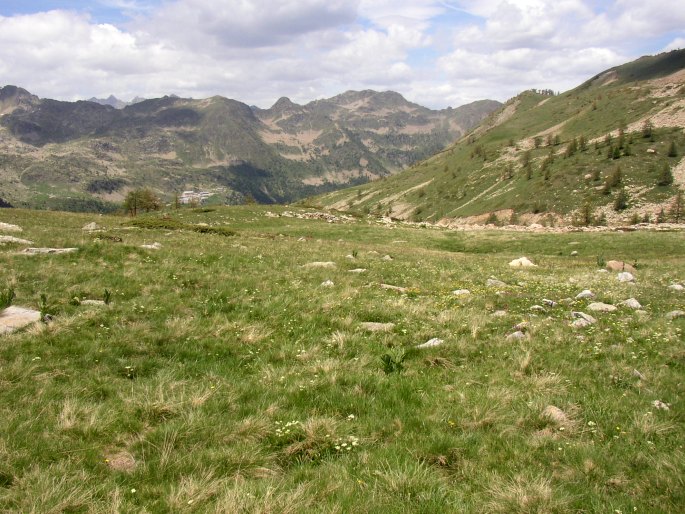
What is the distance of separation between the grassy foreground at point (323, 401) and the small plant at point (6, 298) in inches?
17.1

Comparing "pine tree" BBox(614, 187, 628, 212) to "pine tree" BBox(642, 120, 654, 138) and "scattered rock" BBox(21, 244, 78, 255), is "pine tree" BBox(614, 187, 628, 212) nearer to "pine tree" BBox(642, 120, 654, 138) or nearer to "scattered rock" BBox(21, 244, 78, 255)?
"pine tree" BBox(642, 120, 654, 138)

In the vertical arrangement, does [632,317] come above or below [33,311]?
below

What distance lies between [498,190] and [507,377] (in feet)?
590

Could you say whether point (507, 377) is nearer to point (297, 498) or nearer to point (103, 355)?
point (297, 498)

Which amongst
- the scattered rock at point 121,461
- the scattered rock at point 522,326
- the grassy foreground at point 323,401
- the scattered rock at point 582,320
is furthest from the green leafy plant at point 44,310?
the scattered rock at point 582,320

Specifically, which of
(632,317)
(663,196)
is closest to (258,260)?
(632,317)

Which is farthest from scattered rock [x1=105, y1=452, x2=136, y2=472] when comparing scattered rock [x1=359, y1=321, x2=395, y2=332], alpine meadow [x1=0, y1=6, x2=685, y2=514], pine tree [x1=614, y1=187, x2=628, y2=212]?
pine tree [x1=614, y1=187, x2=628, y2=212]

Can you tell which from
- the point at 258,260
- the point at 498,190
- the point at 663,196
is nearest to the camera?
the point at 258,260

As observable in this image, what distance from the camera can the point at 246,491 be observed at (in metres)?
4.99

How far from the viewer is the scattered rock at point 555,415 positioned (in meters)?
7.03

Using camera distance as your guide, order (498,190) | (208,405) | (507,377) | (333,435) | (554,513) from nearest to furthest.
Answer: (554,513) < (333,435) < (208,405) < (507,377) < (498,190)

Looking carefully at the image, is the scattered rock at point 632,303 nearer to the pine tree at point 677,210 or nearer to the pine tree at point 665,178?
the pine tree at point 677,210

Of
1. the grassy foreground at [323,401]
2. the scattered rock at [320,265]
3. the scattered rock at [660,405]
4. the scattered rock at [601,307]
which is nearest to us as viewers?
the grassy foreground at [323,401]

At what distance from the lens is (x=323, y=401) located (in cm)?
767
